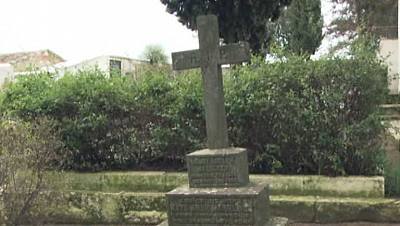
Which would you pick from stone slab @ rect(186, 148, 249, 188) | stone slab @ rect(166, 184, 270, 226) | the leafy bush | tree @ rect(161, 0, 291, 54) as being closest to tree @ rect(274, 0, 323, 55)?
tree @ rect(161, 0, 291, 54)

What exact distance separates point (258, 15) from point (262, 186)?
6.17 meters

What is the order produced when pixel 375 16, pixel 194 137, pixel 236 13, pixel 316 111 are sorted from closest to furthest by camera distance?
pixel 316 111 < pixel 194 137 < pixel 236 13 < pixel 375 16

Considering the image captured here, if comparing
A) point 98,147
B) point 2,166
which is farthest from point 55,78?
point 2,166

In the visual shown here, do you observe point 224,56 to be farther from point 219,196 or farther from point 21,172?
point 21,172

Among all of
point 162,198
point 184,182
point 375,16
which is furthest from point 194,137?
point 375,16

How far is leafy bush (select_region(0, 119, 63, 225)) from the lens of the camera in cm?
604

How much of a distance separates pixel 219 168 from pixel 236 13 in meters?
6.13

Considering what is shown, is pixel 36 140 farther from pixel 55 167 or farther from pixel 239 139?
pixel 239 139

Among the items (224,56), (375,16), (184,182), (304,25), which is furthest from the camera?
(375,16)

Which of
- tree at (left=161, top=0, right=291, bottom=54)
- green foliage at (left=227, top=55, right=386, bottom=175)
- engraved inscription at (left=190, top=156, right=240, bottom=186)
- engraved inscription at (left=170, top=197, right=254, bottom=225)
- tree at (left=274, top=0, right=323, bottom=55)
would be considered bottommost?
engraved inscription at (left=170, top=197, right=254, bottom=225)

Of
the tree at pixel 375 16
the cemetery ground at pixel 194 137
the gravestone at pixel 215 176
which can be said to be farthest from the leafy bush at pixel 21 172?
the tree at pixel 375 16

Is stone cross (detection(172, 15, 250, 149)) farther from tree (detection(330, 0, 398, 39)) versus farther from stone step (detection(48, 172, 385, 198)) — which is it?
tree (detection(330, 0, 398, 39))

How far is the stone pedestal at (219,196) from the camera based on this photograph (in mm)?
5133

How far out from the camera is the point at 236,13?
35.6ft
